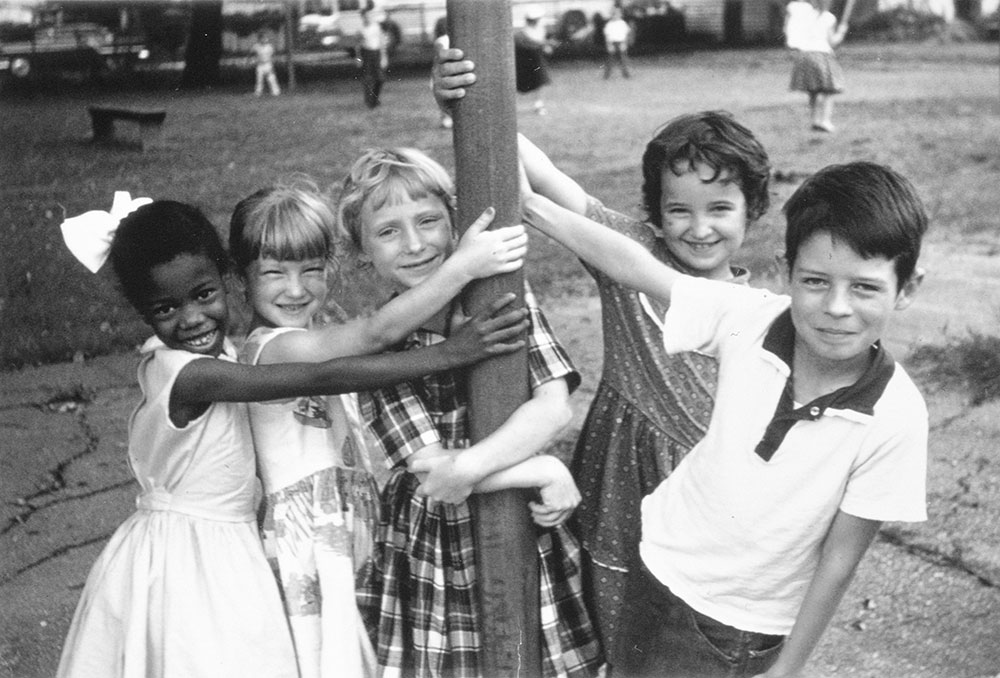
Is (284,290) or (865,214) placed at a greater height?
(865,214)

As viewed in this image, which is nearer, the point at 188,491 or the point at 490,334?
the point at 490,334

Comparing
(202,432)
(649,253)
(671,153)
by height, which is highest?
(671,153)

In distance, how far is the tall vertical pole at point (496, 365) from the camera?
178 cm

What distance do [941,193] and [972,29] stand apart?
459 cm

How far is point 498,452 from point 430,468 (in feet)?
0.42

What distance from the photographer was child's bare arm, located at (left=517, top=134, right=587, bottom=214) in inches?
83.4

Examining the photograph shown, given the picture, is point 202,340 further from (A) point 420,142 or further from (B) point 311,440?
(A) point 420,142

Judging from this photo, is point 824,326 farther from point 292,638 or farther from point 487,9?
point 292,638

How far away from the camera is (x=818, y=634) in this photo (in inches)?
66.2

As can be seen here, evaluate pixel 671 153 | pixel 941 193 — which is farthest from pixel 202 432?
pixel 941 193

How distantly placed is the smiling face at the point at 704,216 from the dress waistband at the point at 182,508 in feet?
3.03

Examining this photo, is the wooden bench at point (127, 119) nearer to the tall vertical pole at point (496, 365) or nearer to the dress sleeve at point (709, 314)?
the tall vertical pole at point (496, 365)

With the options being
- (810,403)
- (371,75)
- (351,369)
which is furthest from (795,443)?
(371,75)

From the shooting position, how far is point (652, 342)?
2.08m
